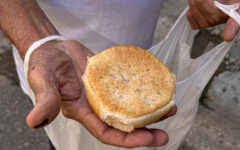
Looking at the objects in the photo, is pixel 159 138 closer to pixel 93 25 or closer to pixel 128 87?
pixel 128 87

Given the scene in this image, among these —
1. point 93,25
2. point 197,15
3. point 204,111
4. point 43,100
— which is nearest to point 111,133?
point 43,100

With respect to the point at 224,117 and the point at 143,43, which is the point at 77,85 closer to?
the point at 143,43

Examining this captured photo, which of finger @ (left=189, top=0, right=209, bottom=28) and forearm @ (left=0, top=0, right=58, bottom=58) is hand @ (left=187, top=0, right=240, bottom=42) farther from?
forearm @ (left=0, top=0, right=58, bottom=58)

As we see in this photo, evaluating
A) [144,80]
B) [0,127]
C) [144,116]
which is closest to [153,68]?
[144,80]

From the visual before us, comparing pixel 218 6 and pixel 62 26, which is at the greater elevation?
pixel 218 6

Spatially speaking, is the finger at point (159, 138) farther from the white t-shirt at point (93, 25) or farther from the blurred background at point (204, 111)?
the blurred background at point (204, 111)
